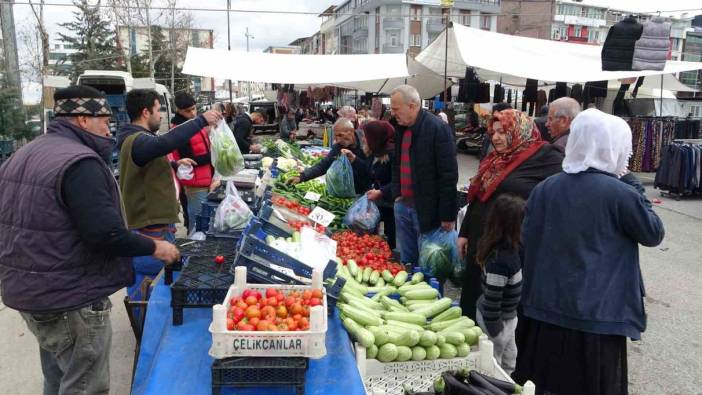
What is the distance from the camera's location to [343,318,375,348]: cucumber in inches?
101

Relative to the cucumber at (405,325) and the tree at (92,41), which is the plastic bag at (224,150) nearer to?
the cucumber at (405,325)

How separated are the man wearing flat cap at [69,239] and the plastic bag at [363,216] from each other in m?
2.86

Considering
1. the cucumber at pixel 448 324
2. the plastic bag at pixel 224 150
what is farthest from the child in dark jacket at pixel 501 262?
the plastic bag at pixel 224 150

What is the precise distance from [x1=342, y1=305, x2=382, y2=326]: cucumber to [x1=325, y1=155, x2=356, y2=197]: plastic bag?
291 cm

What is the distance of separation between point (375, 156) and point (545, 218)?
3051 millimetres

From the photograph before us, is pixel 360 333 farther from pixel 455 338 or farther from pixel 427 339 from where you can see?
pixel 455 338

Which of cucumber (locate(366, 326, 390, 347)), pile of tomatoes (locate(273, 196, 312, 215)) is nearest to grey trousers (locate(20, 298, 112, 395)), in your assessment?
cucumber (locate(366, 326, 390, 347))

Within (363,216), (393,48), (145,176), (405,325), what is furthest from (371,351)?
(393,48)

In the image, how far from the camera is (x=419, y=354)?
263cm

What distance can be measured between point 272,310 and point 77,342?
2.92 ft

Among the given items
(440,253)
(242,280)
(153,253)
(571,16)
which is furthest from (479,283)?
(571,16)

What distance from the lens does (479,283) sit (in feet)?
11.7

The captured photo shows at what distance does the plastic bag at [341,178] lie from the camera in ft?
18.3

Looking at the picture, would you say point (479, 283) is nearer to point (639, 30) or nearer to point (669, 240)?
point (639, 30)
